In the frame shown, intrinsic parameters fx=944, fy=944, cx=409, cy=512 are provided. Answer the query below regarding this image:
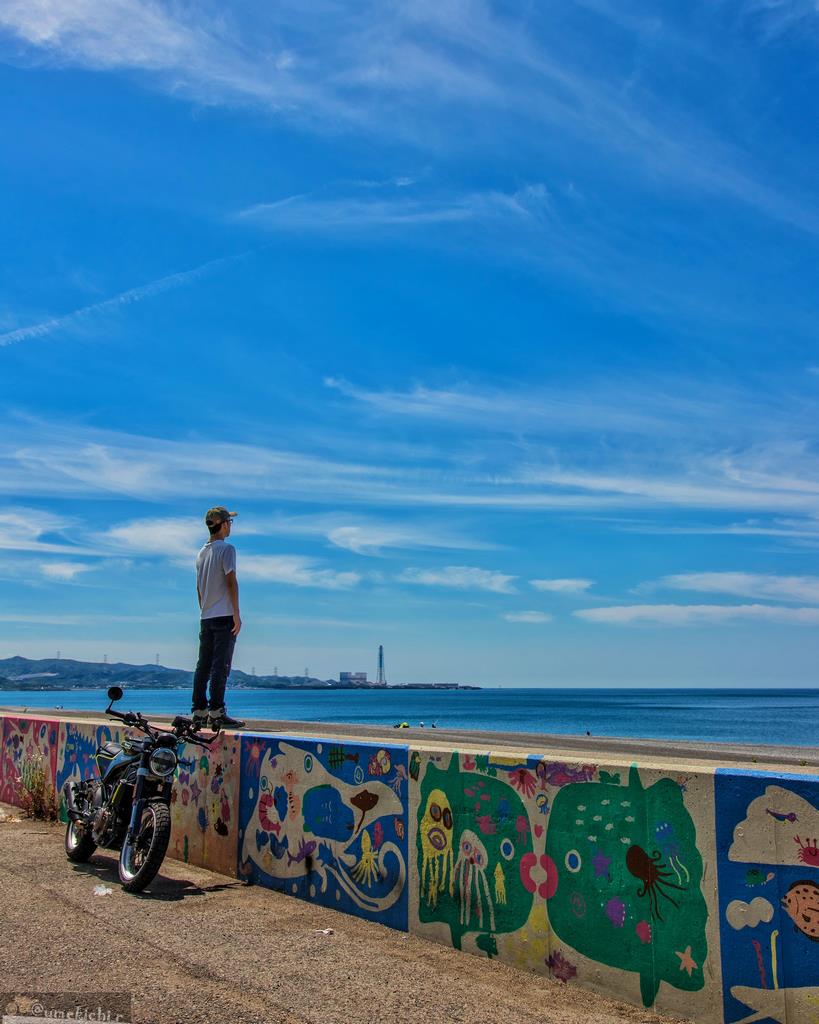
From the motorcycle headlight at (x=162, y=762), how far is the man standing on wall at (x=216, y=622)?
1.41 meters

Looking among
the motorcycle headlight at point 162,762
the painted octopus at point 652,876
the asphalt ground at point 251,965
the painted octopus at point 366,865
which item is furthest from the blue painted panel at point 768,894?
the motorcycle headlight at point 162,762

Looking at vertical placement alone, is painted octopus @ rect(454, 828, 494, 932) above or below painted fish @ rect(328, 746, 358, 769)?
below

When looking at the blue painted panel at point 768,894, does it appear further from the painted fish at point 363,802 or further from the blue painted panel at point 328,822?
the painted fish at point 363,802

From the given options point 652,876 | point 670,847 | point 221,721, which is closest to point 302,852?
point 221,721

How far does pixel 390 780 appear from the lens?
19.5 feet

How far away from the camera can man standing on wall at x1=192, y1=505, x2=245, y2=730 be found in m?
8.36

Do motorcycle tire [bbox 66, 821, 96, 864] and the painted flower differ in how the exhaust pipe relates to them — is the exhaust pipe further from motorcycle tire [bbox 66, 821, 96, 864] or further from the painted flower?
the painted flower

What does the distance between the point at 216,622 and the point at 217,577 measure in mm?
403

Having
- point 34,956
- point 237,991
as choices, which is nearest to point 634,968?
point 237,991

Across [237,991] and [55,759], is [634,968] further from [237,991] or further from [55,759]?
[55,759]

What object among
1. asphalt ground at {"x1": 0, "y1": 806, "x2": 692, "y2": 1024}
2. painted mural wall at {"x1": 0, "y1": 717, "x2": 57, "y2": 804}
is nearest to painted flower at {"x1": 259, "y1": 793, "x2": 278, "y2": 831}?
asphalt ground at {"x1": 0, "y1": 806, "x2": 692, "y2": 1024}

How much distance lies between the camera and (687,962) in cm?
412

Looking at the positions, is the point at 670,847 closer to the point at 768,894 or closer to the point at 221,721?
the point at 768,894

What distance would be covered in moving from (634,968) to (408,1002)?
3.48 ft
